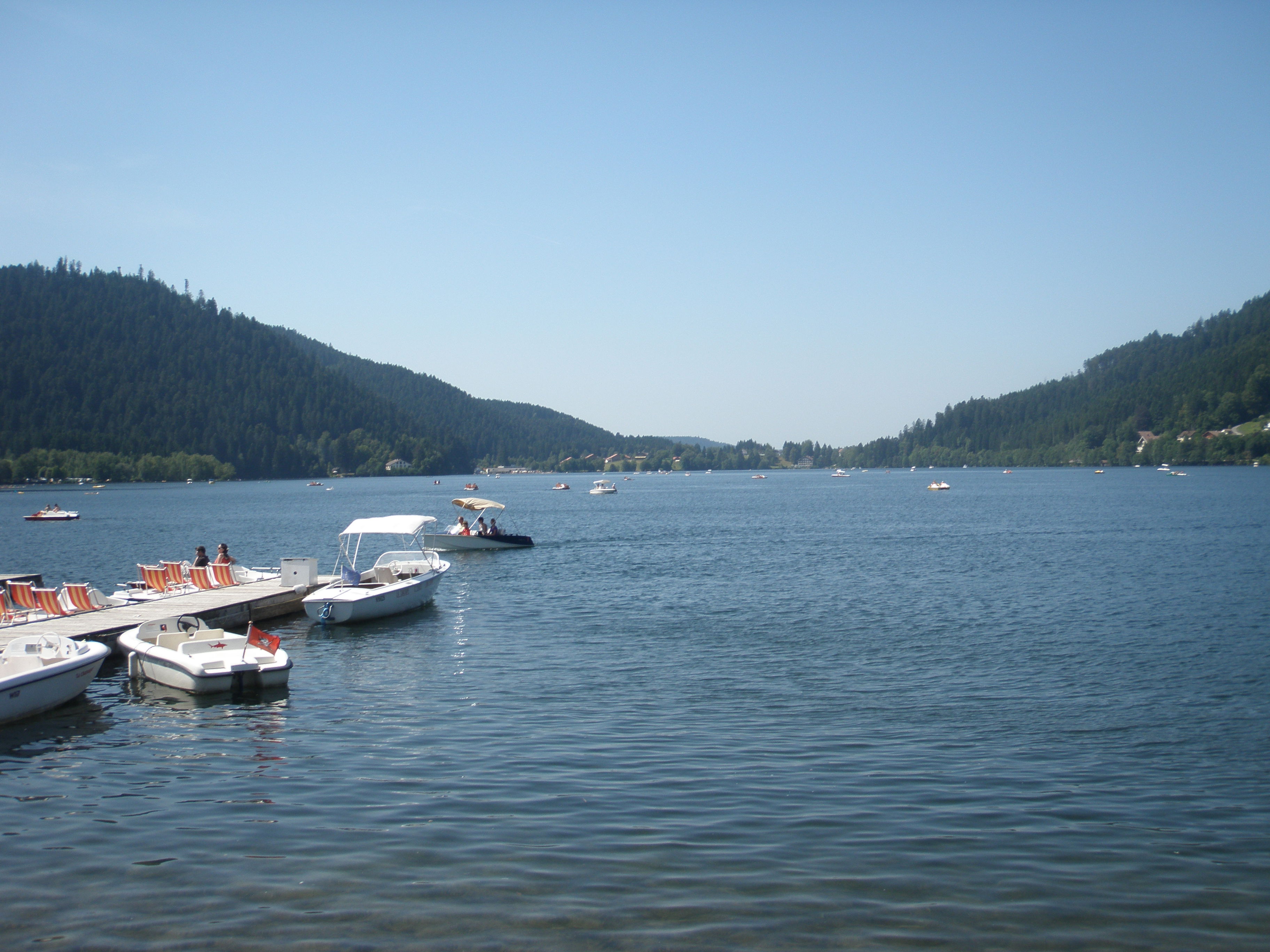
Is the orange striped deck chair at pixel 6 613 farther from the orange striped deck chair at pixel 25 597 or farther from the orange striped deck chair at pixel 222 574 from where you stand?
the orange striped deck chair at pixel 222 574

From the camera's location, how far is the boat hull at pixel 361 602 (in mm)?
30422

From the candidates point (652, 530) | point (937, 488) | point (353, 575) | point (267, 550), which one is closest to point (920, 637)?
point (353, 575)

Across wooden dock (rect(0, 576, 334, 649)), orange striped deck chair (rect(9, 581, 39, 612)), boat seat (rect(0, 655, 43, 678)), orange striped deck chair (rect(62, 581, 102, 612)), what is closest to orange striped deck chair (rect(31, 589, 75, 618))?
orange striped deck chair (rect(9, 581, 39, 612))

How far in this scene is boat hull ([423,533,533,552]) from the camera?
61.6 metres

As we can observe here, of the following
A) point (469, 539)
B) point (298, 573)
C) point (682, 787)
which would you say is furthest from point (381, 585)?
point (469, 539)

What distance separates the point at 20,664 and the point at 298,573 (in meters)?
15.5

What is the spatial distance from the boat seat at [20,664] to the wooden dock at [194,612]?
11.8 feet

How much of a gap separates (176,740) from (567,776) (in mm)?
7938

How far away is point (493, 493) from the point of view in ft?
634

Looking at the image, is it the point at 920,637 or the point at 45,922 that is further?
the point at 920,637

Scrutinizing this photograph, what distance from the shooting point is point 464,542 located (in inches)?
2434

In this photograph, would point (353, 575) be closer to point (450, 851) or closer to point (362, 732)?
point (362, 732)

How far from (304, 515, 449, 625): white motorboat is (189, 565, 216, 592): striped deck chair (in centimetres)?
437

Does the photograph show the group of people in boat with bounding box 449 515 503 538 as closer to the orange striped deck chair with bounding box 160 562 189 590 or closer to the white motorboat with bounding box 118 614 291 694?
the orange striped deck chair with bounding box 160 562 189 590
